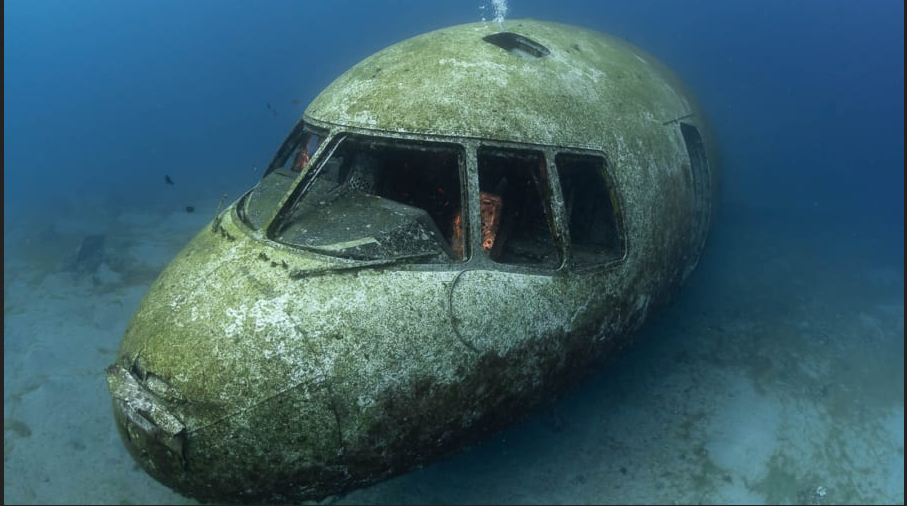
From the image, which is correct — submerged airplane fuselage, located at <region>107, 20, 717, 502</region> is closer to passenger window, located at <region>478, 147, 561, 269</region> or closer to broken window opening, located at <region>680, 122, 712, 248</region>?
passenger window, located at <region>478, 147, 561, 269</region>

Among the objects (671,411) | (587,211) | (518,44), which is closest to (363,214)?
(587,211)

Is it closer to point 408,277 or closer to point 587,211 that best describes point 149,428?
point 408,277

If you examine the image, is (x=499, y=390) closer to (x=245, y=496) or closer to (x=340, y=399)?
(x=340, y=399)

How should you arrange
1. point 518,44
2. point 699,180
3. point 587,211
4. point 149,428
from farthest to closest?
point 699,180
point 518,44
point 587,211
point 149,428

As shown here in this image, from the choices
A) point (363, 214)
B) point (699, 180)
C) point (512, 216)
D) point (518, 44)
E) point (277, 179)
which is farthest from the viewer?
point (699, 180)

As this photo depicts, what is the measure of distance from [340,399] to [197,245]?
1791 millimetres

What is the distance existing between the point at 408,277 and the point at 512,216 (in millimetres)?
2220

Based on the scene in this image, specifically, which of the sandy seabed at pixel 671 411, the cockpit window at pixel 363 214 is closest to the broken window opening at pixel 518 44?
the cockpit window at pixel 363 214

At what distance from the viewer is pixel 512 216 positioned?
17.7 ft

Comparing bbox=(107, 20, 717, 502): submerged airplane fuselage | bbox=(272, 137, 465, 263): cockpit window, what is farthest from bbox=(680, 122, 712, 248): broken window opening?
→ bbox=(272, 137, 465, 263): cockpit window

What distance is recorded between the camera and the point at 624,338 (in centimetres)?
473

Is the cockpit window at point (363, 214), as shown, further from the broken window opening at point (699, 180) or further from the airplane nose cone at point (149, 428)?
the broken window opening at point (699, 180)

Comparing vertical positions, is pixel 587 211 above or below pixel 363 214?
below

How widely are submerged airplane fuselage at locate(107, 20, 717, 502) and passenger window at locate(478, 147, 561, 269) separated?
0.03 metres
